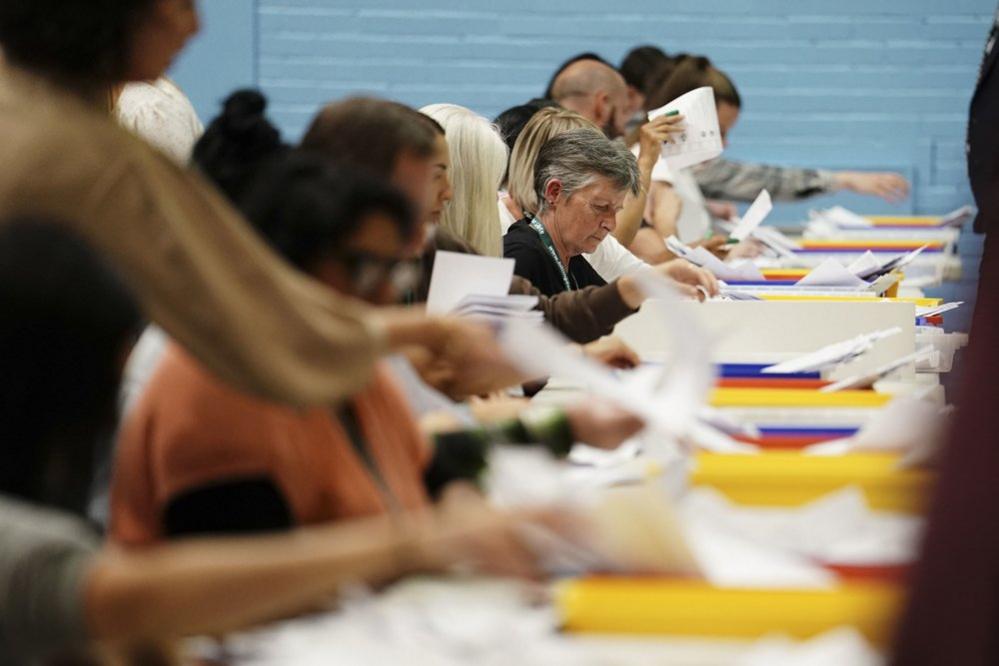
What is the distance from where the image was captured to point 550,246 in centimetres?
385

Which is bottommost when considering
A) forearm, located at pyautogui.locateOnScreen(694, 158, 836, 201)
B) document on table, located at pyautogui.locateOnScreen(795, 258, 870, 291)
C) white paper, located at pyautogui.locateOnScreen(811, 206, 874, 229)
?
white paper, located at pyautogui.locateOnScreen(811, 206, 874, 229)

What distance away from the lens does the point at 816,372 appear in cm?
308

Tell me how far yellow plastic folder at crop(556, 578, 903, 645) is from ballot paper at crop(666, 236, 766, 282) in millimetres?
2820

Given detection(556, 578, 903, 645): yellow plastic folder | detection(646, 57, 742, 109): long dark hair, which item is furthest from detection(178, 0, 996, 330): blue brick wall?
detection(556, 578, 903, 645): yellow plastic folder

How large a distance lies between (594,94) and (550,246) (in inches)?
70.7

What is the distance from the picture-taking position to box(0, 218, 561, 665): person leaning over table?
1069 mm

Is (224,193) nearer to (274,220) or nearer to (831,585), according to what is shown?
(274,220)

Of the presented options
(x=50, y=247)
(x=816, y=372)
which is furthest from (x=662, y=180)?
(x=50, y=247)

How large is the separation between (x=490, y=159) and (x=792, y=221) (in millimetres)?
5128

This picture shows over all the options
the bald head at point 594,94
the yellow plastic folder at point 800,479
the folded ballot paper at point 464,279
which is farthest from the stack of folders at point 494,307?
the bald head at point 594,94

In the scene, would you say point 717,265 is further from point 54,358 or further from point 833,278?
point 54,358

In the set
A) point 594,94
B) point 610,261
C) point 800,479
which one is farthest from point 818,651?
point 594,94

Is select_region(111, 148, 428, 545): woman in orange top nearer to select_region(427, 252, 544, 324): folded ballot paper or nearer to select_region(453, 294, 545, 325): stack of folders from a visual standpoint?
select_region(453, 294, 545, 325): stack of folders

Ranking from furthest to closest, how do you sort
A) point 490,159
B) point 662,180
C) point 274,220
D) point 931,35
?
1. point 931,35
2. point 662,180
3. point 490,159
4. point 274,220
